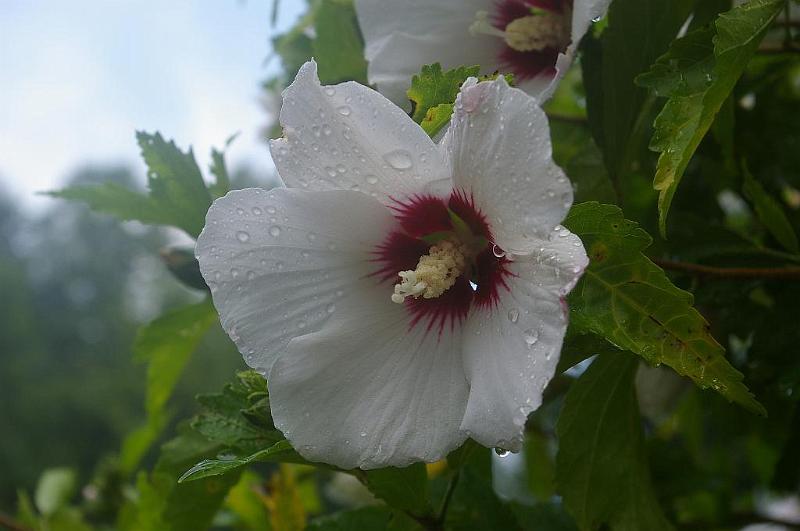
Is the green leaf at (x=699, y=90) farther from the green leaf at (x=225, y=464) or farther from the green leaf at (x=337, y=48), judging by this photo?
the green leaf at (x=337, y=48)

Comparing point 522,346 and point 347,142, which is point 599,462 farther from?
point 347,142

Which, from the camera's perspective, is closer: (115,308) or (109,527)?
(109,527)

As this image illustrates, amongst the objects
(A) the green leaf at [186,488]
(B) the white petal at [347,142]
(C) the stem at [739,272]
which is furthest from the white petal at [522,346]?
(A) the green leaf at [186,488]

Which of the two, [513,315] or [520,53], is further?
[520,53]

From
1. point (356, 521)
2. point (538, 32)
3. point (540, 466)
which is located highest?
point (538, 32)

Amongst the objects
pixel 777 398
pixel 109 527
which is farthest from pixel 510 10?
pixel 109 527

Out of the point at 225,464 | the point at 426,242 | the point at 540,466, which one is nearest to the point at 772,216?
the point at 426,242

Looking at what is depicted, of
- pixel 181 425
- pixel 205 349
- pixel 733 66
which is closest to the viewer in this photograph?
pixel 733 66

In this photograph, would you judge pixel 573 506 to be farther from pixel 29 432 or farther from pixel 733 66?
pixel 29 432
